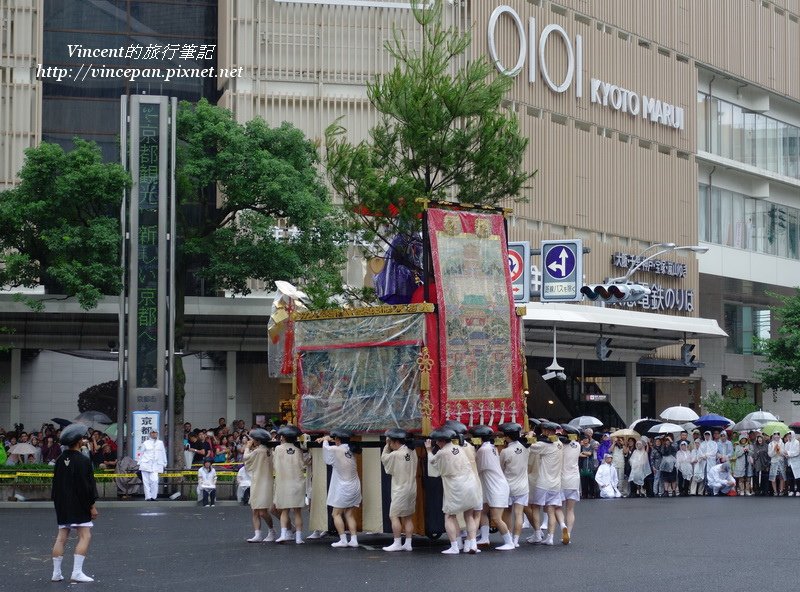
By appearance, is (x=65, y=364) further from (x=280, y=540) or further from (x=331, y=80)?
(x=280, y=540)

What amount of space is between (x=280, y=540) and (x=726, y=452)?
16.9 m

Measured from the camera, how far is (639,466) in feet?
111

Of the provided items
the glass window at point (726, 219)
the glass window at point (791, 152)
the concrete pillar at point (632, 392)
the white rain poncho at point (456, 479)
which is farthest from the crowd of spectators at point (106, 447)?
the glass window at point (791, 152)

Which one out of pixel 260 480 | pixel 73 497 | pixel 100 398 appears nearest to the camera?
pixel 73 497

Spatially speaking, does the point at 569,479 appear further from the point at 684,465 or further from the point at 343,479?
the point at 684,465

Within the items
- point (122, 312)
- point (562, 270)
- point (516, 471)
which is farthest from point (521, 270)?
point (516, 471)

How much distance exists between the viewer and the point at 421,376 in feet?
→ 61.4

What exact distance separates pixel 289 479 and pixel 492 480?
9.56ft

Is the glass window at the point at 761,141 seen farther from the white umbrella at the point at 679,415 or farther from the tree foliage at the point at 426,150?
the tree foliage at the point at 426,150

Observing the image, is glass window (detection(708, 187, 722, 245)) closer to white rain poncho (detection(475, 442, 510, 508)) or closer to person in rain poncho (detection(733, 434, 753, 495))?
person in rain poncho (detection(733, 434, 753, 495))

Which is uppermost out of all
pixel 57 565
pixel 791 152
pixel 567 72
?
pixel 567 72

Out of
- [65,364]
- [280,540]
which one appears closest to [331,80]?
[65,364]

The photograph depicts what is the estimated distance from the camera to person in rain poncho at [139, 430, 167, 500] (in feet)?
98.4

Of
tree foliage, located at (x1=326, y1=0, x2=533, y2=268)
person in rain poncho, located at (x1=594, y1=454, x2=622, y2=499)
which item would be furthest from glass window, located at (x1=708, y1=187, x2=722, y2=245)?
tree foliage, located at (x1=326, y1=0, x2=533, y2=268)
